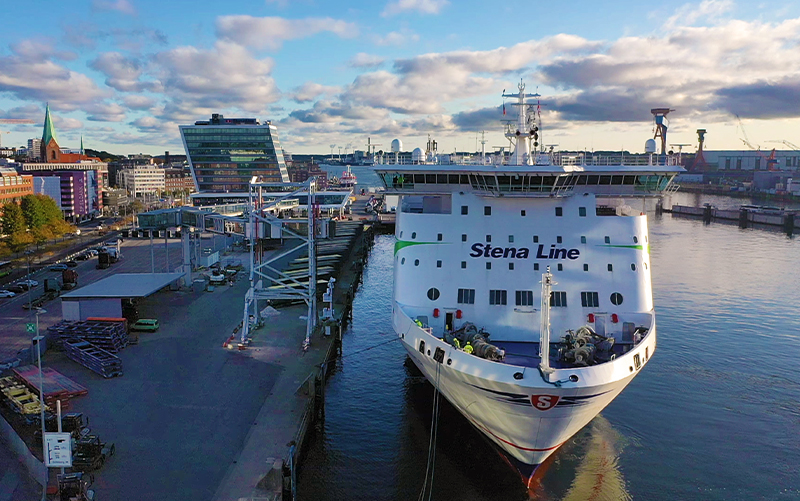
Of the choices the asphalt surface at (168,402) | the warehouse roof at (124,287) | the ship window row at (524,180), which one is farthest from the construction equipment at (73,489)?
the warehouse roof at (124,287)

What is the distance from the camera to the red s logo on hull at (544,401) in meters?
17.0

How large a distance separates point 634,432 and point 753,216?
89.9m

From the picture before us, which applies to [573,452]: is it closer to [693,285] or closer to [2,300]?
[693,285]

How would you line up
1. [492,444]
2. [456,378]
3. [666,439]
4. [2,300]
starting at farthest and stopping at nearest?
[2,300], [666,439], [492,444], [456,378]

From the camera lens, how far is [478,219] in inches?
917

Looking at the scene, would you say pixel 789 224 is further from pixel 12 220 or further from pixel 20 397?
pixel 12 220

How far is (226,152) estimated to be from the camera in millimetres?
115562

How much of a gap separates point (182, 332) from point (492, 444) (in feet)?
65.3

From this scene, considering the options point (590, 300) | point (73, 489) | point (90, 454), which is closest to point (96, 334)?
point (90, 454)

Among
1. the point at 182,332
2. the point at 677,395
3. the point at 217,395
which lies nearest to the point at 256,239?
the point at 182,332

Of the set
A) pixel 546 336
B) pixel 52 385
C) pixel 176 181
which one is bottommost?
pixel 52 385

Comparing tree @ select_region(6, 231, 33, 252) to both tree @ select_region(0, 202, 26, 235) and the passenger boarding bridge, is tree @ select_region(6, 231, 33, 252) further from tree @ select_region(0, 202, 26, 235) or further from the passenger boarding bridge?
the passenger boarding bridge

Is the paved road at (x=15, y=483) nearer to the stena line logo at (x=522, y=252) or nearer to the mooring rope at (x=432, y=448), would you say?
the mooring rope at (x=432, y=448)

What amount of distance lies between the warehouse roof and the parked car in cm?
205
